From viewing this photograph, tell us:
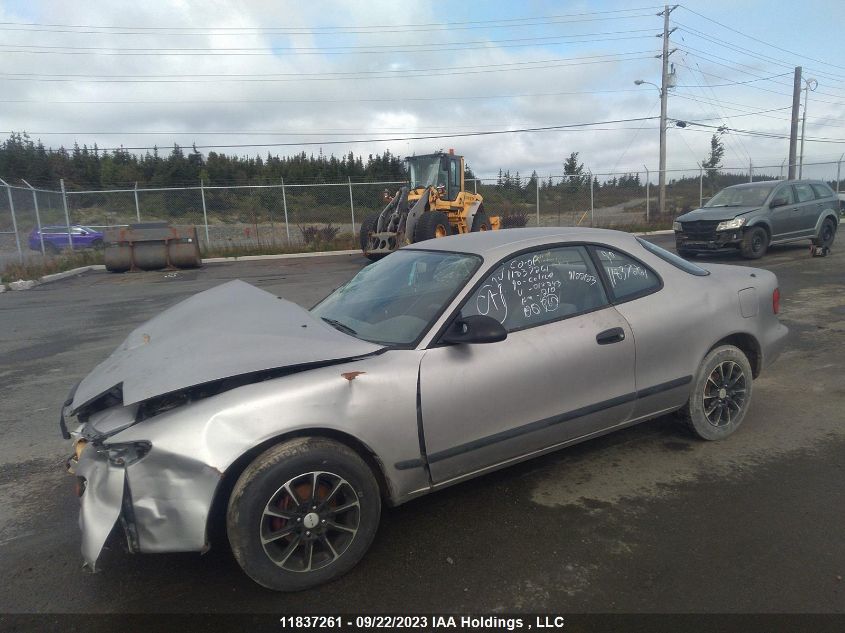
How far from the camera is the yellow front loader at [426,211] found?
16.5 metres

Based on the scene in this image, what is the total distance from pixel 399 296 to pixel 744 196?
1273 cm

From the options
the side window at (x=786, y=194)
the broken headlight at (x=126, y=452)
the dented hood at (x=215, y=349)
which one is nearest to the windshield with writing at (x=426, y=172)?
the side window at (x=786, y=194)

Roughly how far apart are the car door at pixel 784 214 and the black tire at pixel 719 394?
10.8 meters

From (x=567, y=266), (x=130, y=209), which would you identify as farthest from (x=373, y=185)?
(x=567, y=266)

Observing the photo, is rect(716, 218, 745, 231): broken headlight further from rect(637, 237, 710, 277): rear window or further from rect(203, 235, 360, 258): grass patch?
rect(203, 235, 360, 258): grass patch

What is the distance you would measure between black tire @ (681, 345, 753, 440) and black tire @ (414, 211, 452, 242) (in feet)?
40.6

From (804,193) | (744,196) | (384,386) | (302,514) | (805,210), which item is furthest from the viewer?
(804,193)

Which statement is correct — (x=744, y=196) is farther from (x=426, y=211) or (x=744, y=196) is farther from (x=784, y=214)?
(x=426, y=211)

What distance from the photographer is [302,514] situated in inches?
103

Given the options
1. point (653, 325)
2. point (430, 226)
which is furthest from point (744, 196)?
point (653, 325)

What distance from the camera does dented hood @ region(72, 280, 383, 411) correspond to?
2.60 metres

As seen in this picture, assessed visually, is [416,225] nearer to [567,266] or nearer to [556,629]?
[567,266]

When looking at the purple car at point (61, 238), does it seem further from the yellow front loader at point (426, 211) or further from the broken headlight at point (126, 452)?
the broken headlight at point (126, 452)

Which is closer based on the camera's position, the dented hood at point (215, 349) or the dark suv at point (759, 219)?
the dented hood at point (215, 349)
